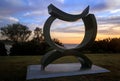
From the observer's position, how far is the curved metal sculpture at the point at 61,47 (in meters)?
7.84

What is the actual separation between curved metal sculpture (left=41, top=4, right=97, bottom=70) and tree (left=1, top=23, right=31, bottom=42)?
61.1 ft

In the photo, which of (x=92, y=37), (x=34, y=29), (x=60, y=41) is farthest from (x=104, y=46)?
(x=92, y=37)

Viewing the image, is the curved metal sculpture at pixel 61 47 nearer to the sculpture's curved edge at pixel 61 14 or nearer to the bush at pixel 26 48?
the sculpture's curved edge at pixel 61 14

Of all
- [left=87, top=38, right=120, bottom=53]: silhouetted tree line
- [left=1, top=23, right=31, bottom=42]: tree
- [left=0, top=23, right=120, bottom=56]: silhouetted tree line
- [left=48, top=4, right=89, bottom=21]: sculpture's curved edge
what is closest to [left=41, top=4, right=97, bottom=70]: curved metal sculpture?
[left=48, top=4, right=89, bottom=21]: sculpture's curved edge

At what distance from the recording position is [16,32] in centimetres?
2689

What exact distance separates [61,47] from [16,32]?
19.8 m

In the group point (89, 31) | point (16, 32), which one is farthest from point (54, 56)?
point (16, 32)

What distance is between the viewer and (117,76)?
24.6ft

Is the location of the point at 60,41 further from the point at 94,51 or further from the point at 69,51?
the point at 69,51

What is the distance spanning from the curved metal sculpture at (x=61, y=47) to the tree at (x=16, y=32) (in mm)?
18619

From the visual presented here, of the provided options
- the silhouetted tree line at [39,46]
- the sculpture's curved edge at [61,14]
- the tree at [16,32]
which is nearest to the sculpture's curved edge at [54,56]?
the sculpture's curved edge at [61,14]

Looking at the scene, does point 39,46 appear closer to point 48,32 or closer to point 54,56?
point 54,56

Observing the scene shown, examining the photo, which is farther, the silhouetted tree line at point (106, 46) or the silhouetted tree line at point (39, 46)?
the silhouetted tree line at point (106, 46)

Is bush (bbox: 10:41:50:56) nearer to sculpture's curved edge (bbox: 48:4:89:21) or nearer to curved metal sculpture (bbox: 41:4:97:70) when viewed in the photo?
curved metal sculpture (bbox: 41:4:97:70)
